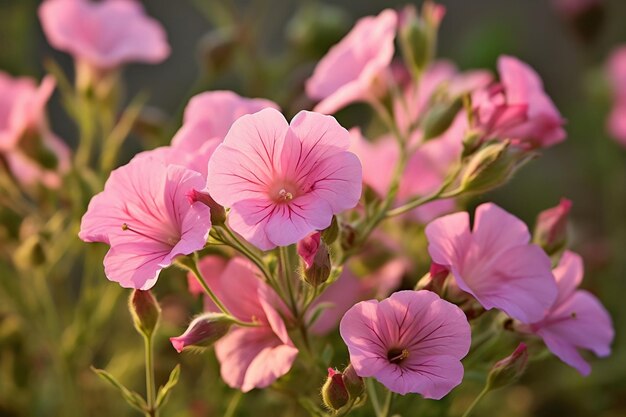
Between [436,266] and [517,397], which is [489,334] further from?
[517,397]

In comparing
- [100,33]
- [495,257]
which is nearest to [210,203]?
[495,257]

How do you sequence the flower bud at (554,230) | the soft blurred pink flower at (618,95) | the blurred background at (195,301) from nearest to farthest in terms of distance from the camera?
the flower bud at (554,230)
the blurred background at (195,301)
the soft blurred pink flower at (618,95)

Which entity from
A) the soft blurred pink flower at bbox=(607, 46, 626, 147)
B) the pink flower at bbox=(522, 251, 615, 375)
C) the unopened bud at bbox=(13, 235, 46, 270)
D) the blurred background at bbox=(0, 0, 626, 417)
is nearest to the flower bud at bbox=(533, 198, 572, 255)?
the pink flower at bbox=(522, 251, 615, 375)

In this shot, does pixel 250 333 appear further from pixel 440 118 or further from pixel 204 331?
pixel 440 118

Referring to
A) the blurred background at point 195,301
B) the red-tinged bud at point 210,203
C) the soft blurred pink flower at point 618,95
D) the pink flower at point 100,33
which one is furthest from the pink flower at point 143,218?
the soft blurred pink flower at point 618,95

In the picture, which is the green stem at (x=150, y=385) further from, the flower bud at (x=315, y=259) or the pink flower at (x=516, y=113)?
the pink flower at (x=516, y=113)

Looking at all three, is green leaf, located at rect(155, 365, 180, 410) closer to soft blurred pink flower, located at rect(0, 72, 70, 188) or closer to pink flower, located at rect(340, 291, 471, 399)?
pink flower, located at rect(340, 291, 471, 399)
